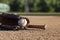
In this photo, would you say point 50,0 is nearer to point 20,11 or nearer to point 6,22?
point 20,11

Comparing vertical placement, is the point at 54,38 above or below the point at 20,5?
above

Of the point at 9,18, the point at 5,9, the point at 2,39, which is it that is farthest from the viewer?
the point at 5,9

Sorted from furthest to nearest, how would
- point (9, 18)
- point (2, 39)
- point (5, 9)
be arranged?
point (5, 9) < point (9, 18) < point (2, 39)

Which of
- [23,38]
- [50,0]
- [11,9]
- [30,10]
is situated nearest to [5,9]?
[11,9]

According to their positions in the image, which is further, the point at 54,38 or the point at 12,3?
the point at 12,3

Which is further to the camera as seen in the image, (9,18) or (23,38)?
(9,18)

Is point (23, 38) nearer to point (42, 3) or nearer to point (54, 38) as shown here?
point (54, 38)

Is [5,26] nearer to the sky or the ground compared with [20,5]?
nearer to the sky

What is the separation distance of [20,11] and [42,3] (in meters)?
3.11

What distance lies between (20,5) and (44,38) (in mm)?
21538

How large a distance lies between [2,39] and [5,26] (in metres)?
3.01

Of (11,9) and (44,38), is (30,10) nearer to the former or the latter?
(11,9)

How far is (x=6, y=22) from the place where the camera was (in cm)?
1227

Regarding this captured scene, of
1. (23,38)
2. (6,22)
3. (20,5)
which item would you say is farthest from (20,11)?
(23,38)
